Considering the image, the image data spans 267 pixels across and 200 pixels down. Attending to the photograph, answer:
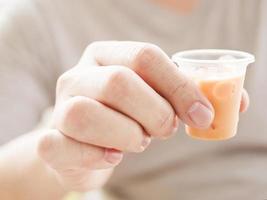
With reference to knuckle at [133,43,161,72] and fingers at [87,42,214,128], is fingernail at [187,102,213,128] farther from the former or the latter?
knuckle at [133,43,161,72]

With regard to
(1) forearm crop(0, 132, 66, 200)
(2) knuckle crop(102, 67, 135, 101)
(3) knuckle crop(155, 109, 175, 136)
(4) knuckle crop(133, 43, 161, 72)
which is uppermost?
(4) knuckle crop(133, 43, 161, 72)

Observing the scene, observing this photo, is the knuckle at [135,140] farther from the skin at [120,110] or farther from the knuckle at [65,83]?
Result: the knuckle at [65,83]

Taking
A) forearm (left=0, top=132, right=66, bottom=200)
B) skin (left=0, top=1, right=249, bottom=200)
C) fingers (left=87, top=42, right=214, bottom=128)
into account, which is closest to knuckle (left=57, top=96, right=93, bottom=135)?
skin (left=0, top=1, right=249, bottom=200)

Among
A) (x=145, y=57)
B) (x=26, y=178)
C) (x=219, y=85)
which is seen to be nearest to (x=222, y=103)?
(x=219, y=85)

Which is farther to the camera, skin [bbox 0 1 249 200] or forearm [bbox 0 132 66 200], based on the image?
forearm [bbox 0 132 66 200]

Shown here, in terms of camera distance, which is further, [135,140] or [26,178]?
[26,178]

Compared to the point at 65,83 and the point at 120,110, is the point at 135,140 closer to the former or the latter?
the point at 120,110

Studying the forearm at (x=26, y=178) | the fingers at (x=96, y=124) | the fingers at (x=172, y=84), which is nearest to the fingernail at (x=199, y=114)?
the fingers at (x=172, y=84)
